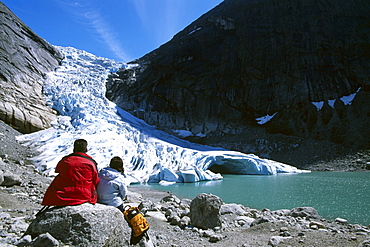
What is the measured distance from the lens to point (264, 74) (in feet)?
132

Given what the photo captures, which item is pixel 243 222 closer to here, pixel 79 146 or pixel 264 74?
pixel 79 146

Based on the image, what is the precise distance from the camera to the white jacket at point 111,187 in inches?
125

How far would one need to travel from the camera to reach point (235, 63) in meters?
41.3

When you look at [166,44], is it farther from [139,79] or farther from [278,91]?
[278,91]

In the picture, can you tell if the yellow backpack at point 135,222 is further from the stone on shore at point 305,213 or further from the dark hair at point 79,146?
the stone on shore at point 305,213

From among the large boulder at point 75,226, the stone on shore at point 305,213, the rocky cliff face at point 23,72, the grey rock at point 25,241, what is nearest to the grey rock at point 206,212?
the large boulder at point 75,226

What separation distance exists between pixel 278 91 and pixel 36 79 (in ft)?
115

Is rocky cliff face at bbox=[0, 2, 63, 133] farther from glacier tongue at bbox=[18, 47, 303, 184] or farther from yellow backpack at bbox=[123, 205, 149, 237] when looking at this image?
yellow backpack at bbox=[123, 205, 149, 237]

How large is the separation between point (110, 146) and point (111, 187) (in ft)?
54.8

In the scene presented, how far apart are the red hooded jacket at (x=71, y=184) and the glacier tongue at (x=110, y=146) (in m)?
13.3

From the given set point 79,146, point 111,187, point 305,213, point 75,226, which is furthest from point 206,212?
point 305,213

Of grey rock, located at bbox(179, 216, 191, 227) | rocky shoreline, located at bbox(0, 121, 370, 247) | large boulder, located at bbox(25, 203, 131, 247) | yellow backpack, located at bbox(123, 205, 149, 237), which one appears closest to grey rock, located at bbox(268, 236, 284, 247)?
rocky shoreline, located at bbox(0, 121, 370, 247)

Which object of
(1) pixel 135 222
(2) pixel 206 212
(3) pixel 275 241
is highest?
(1) pixel 135 222

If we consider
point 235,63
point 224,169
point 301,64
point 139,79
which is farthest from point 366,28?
point 139,79
